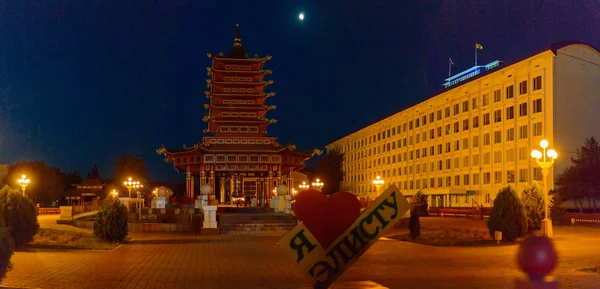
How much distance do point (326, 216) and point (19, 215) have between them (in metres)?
16.3

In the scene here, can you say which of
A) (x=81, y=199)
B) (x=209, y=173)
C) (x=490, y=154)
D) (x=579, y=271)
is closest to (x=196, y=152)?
(x=209, y=173)

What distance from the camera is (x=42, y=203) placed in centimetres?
8675

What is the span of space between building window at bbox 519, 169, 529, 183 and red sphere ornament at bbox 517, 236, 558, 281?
2035 inches

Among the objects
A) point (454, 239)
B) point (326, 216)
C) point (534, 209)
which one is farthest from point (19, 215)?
point (534, 209)

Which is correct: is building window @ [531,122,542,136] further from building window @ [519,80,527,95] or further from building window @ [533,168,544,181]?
building window @ [519,80,527,95]

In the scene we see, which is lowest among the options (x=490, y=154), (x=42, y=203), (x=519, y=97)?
(x=42, y=203)

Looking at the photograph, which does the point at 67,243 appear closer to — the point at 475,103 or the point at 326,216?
the point at 326,216

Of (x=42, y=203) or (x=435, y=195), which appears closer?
(x=435, y=195)

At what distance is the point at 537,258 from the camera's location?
284 centimetres

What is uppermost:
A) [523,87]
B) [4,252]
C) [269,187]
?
[523,87]

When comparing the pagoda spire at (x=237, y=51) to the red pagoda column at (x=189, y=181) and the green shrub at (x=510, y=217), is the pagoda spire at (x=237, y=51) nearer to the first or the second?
the red pagoda column at (x=189, y=181)

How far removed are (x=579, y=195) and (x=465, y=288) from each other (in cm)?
4033

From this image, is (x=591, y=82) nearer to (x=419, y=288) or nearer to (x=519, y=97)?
(x=519, y=97)

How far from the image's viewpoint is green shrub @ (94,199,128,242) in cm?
2242
